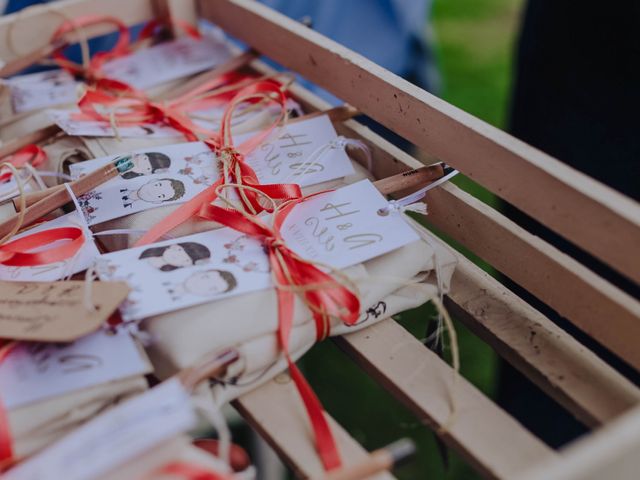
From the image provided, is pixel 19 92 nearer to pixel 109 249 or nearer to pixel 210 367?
pixel 109 249

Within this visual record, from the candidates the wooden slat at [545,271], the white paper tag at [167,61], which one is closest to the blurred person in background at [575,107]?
the wooden slat at [545,271]

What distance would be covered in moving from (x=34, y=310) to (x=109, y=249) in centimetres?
16

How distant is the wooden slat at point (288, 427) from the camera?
0.55 meters

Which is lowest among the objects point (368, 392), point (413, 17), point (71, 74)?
point (368, 392)

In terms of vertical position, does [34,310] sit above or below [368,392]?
above

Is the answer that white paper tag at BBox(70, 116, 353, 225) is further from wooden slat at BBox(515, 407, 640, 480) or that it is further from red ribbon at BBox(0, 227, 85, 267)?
wooden slat at BBox(515, 407, 640, 480)

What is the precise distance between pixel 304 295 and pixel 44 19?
619mm

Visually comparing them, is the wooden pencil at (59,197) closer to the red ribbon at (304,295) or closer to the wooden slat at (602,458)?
the red ribbon at (304,295)

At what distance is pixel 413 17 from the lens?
156 cm

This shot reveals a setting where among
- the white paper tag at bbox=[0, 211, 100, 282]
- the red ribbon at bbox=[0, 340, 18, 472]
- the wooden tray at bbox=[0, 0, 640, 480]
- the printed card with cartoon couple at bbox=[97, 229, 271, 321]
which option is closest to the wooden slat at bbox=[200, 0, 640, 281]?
the wooden tray at bbox=[0, 0, 640, 480]

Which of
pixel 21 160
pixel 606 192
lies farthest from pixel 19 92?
pixel 606 192

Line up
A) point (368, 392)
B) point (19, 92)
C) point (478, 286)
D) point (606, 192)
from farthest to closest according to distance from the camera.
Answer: point (368, 392), point (19, 92), point (478, 286), point (606, 192)

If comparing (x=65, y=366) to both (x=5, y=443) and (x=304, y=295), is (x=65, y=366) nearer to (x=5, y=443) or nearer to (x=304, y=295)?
(x=5, y=443)

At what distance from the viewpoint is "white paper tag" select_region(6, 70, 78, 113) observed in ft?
3.05
